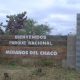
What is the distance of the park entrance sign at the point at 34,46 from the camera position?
14961mm

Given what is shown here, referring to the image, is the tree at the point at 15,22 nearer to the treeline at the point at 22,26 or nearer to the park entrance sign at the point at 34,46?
the treeline at the point at 22,26

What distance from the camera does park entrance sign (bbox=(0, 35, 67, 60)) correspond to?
589 inches

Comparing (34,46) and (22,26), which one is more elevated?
(22,26)

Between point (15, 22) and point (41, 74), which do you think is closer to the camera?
point (41, 74)

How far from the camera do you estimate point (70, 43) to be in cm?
1471

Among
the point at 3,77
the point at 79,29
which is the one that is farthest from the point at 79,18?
the point at 3,77

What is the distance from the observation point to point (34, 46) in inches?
594

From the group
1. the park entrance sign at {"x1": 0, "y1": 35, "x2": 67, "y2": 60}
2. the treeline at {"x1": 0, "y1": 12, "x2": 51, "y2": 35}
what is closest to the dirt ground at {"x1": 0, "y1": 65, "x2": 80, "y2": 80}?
the park entrance sign at {"x1": 0, "y1": 35, "x2": 67, "y2": 60}

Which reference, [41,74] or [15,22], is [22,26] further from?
[41,74]

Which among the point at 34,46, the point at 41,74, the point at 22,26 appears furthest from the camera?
the point at 22,26

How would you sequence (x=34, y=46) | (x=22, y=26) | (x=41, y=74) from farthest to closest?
1. (x=22, y=26)
2. (x=34, y=46)
3. (x=41, y=74)

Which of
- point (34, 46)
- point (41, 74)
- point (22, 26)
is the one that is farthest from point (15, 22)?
point (41, 74)

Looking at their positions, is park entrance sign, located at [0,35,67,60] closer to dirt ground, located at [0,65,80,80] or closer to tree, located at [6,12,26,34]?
dirt ground, located at [0,65,80,80]

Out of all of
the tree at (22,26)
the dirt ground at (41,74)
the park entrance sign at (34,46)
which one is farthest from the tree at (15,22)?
the dirt ground at (41,74)
